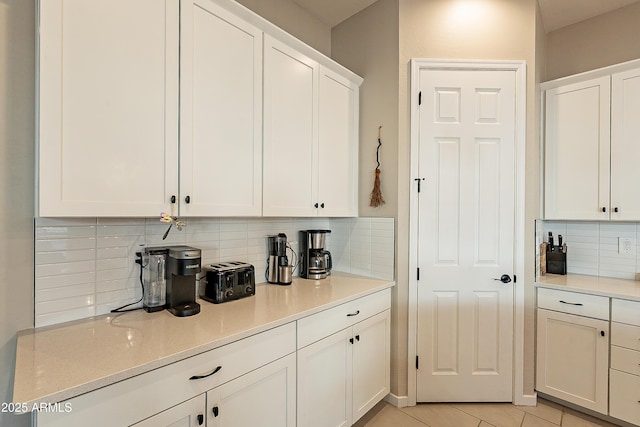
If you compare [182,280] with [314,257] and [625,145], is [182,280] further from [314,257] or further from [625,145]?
[625,145]

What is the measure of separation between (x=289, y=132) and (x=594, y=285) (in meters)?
2.39

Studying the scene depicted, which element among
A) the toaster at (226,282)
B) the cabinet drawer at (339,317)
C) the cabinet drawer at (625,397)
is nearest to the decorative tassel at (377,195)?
the cabinet drawer at (339,317)

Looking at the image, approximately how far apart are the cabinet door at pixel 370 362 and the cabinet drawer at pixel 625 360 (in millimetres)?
1439

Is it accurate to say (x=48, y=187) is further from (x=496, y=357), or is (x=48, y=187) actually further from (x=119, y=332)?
(x=496, y=357)

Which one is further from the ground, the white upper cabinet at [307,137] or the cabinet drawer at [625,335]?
the white upper cabinet at [307,137]

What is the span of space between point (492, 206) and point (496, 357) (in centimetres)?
110

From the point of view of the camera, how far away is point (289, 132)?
2.03 meters

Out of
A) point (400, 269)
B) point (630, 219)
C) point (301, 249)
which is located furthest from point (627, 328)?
point (301, 249)

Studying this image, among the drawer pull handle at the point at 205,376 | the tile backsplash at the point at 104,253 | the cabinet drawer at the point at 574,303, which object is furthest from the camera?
the cabinet drawer at the point at 574,303

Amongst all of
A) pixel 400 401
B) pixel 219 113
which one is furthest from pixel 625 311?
pixel 219 113

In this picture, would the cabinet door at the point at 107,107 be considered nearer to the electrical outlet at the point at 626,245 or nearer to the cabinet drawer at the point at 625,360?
the cabinet drawer at the point at 625,360

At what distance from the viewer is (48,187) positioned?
1124 mm

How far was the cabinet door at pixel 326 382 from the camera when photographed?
5.42 feet

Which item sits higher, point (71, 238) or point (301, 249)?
point (71, 238)
